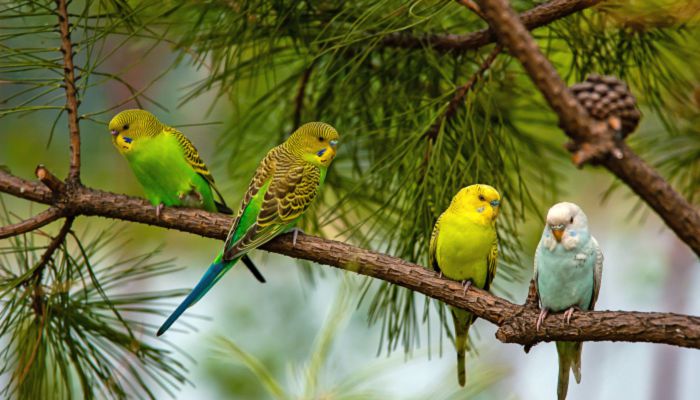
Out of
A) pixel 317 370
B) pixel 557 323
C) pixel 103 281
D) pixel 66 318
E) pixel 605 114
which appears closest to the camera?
pixel 605 114

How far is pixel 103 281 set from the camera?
2207mm

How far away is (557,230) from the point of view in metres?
1.69

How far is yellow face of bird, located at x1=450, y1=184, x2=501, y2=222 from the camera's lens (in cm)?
174

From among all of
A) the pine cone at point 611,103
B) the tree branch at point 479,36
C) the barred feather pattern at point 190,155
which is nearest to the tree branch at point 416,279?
the barred feather pattern at point 190,155

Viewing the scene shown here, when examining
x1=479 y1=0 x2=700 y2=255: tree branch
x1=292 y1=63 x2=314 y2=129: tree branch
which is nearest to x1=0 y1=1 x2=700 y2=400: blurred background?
x1=292 y1=63 x2=314 y2=129: tree branch

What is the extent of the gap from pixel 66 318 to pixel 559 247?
1.19 metres

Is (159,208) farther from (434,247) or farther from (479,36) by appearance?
(479,36)

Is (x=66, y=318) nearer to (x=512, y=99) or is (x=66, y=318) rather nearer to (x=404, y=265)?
(x=404, y=265)

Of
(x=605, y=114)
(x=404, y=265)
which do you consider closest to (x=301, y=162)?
(x=404, y=265)

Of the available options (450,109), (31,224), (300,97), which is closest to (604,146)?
(450,109)

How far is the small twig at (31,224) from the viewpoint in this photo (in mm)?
1752

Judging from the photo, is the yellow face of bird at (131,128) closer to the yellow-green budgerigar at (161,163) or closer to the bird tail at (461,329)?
the yellow-green budgerigar at (161,163)

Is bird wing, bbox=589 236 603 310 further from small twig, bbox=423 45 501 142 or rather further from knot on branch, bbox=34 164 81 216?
knot on branch, bbox=34 164 81 216

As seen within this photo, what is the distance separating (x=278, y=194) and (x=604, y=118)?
3.28 feet
